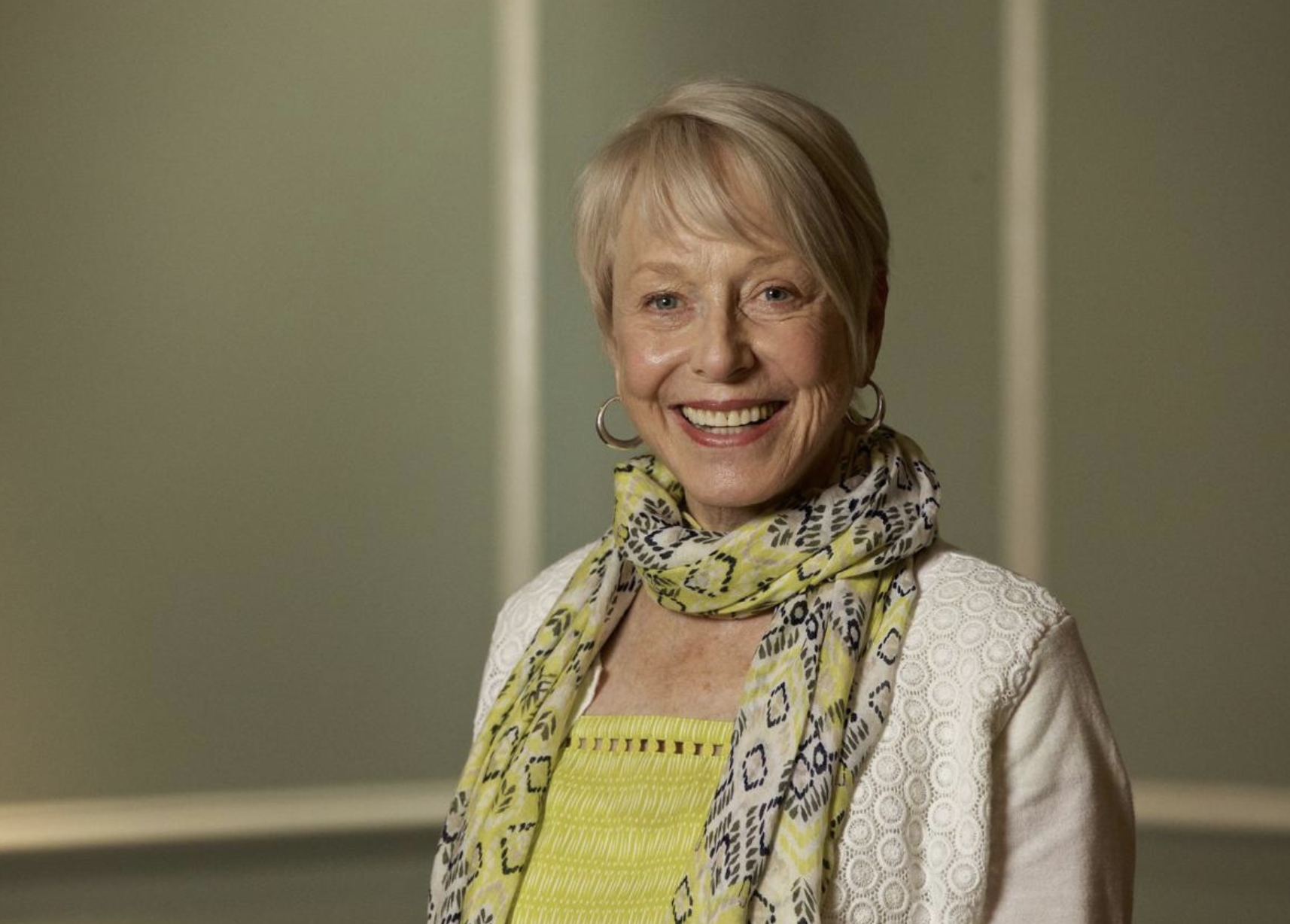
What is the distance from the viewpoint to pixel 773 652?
1.67 meters

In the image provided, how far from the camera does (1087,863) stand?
155 centimetres

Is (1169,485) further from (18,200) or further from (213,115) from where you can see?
(18,200)

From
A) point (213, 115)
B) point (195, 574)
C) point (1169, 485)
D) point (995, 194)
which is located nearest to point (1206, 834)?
point (1169, 485)

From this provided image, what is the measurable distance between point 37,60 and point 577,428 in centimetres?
116

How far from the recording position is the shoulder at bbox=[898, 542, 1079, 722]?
156 cm

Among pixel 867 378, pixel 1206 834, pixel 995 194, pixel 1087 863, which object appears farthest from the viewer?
pixel 995 194

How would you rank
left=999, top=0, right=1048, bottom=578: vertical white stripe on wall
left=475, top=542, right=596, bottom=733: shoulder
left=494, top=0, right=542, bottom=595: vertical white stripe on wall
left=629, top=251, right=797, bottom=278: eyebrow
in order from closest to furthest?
1. left=629, top=251, right=797, bottom=278: eyebrow
2. left=475, top=542, right=596, bottom=733: shoulder
3. left=999, top=0, right=1048, bottom=578: vertical white stripe on wall
4. left=494, top=0, right=542, bottom=595: vertical white stripe on wall

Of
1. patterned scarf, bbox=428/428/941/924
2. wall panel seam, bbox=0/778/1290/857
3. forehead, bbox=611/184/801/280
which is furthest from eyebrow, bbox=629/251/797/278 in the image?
wall panel seam, bbox=0/778/1290/857

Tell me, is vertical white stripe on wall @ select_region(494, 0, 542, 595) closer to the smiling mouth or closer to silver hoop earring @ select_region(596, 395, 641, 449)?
silver hoop earring @ select_region(596, 395, 641, 449)

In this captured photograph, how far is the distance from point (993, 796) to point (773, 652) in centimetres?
26

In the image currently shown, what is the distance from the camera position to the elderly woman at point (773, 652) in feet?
5.12

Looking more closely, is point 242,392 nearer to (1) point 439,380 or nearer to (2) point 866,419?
(1) point 439,380

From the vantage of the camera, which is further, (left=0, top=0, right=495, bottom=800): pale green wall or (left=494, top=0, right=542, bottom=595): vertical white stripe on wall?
(left=494, top=0, right=542, bottom=595): vertical white stripe on wall

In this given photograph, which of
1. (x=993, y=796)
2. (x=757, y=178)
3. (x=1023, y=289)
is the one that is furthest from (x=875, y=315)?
(x=1023, y=289)
